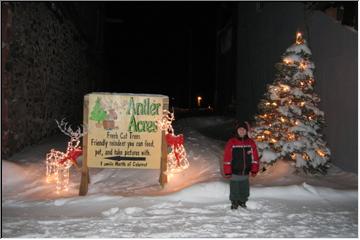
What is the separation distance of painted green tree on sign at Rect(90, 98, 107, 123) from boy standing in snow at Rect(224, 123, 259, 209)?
2697mm

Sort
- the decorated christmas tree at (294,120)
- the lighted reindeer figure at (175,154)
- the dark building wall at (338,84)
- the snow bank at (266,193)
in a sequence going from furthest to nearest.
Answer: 1. the decorated christmas tree at (294,120)
2. the dark building wall at (338,84)
3. the lighted reindeer figure at (175,154)
4. the snow bank at (266,193)

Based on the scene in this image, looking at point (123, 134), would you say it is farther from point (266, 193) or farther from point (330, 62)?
point (330, 62)

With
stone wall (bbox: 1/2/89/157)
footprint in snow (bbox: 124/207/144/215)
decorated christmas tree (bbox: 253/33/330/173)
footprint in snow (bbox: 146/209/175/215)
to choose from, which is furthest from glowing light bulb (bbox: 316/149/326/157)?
stone wall (bbox: 1/2/89/157)

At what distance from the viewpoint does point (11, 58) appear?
11.6m

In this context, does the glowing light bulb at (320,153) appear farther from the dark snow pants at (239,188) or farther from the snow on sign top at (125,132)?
the snow on sign top at (125,132)

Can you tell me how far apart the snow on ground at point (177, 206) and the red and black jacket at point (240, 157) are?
0.66 meters

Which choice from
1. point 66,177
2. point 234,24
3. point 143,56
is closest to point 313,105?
point 66,177

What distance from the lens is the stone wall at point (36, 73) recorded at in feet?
38.4

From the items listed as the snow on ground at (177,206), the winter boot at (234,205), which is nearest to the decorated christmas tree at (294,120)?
the snow on ground at (177,206)

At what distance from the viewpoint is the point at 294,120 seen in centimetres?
1073

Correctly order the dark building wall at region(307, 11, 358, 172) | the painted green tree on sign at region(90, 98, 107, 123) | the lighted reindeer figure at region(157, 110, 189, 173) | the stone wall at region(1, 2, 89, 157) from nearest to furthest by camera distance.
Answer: the painted green tree on sign at region(90, 98, 107, 123)
the lighted reindeer figure at region(157, 110, 189, 173)
the dark building wall at region(307, 11, 358, 172)
the stone wall at region(1, 2, 89, 157)

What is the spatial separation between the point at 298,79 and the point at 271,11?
920 centimetres

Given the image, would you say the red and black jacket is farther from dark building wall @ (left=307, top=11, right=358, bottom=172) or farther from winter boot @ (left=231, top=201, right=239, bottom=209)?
dark building wall @ (left=307, top=11, right=358, bottom=172)

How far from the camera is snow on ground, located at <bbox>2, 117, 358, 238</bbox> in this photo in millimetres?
6012
